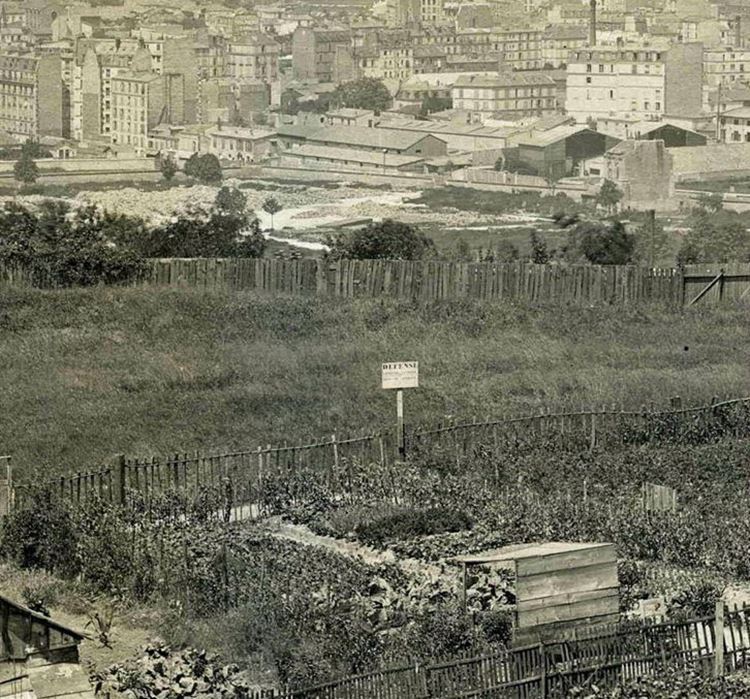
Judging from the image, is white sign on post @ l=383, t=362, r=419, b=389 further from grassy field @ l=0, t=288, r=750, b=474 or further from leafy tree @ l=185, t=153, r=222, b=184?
leafy tree @ l=185, t=153, r=222, b=184

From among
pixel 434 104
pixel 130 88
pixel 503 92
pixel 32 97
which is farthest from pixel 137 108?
pixel 503 92

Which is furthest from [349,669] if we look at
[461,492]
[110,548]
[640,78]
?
[640,78]

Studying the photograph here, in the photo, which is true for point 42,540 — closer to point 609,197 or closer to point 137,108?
point 609,197

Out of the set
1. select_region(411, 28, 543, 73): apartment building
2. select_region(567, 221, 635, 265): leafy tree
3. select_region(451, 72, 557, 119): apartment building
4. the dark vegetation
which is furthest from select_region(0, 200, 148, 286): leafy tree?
select_region(411, 28, 543, 73): apartment building

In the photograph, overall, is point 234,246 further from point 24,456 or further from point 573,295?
point 24,456

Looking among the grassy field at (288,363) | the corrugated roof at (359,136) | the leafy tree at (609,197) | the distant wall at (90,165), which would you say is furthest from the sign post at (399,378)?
the distant wall at (90,165)

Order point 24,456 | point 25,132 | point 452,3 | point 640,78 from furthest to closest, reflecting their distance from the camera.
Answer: point 452,3 < point 25,132 < point 640,78 < point 24,456
